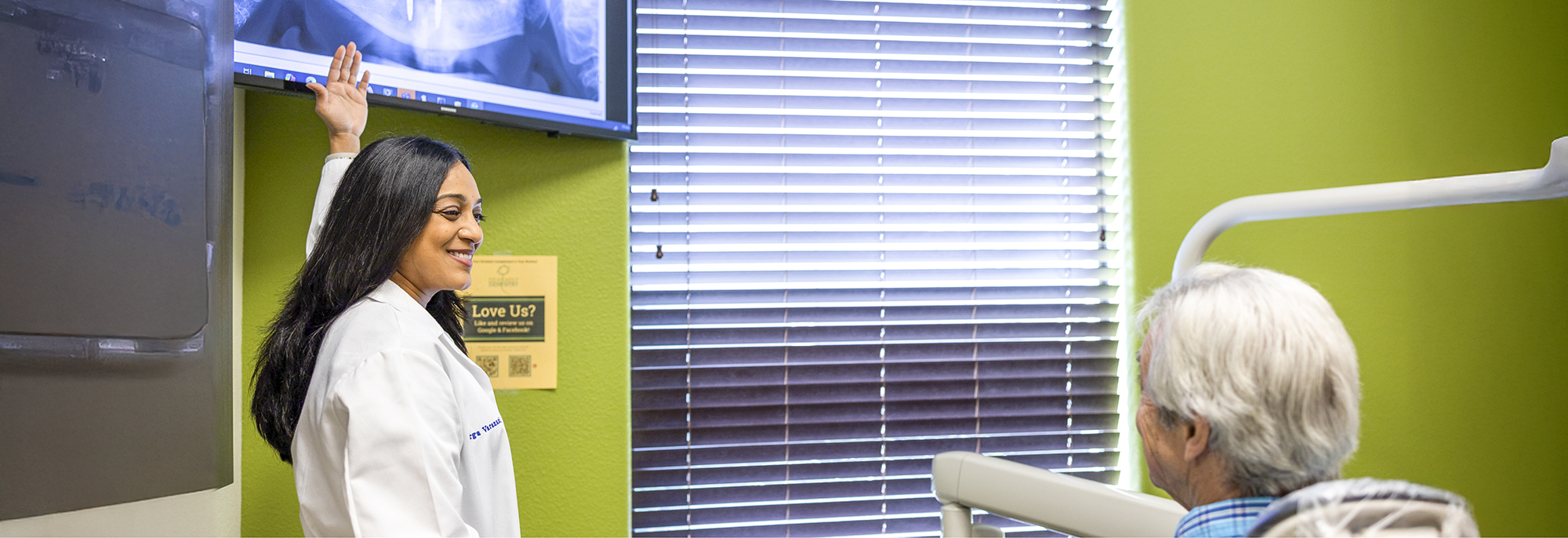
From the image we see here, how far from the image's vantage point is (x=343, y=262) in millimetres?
1154

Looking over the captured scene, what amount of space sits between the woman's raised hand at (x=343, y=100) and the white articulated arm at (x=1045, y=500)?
1144mm

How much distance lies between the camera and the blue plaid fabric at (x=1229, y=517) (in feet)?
2.60

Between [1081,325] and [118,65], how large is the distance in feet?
6.65

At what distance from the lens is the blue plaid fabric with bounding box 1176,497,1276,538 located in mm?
793

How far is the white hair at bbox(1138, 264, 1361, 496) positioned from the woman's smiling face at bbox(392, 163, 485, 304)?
922mm

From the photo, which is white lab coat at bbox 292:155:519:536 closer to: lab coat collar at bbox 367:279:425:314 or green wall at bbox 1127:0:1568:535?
lab coat collar at bbox 367:279:425:314

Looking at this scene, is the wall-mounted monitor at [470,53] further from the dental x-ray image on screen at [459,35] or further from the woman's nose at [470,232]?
the woman's nose at [470,232]

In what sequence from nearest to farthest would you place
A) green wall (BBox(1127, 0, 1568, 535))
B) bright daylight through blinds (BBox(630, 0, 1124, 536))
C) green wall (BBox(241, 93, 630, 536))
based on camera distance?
green wall (BBox(241, 93, 630, 536)) < bright daylight through blinds (BBox(630, 0, 1124, 536)) < green wall (BBox(1127, 0, 1568, 535))

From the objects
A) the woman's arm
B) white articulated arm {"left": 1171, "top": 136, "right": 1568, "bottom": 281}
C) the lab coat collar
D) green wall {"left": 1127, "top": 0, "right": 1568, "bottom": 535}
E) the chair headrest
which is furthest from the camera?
green wall {"left": 1127, "top": 0, "right": 1568, "bottom": 535}

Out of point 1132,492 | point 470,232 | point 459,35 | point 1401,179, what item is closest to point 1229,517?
point 1132,492

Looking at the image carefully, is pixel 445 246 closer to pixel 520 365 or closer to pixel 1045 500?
pixel 520 365

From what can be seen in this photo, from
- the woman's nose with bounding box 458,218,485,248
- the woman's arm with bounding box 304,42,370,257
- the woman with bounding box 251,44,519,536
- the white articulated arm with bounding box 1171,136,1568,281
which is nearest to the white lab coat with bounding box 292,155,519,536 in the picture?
the woman with bounding box 251,44,519,536

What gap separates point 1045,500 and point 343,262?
1028 mm

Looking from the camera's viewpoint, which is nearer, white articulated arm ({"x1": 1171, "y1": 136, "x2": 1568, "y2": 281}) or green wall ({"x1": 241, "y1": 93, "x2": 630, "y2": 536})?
white articulated arm ({"x1": 1171, "y1": 136, "x2": 1568, "y2": 281})
